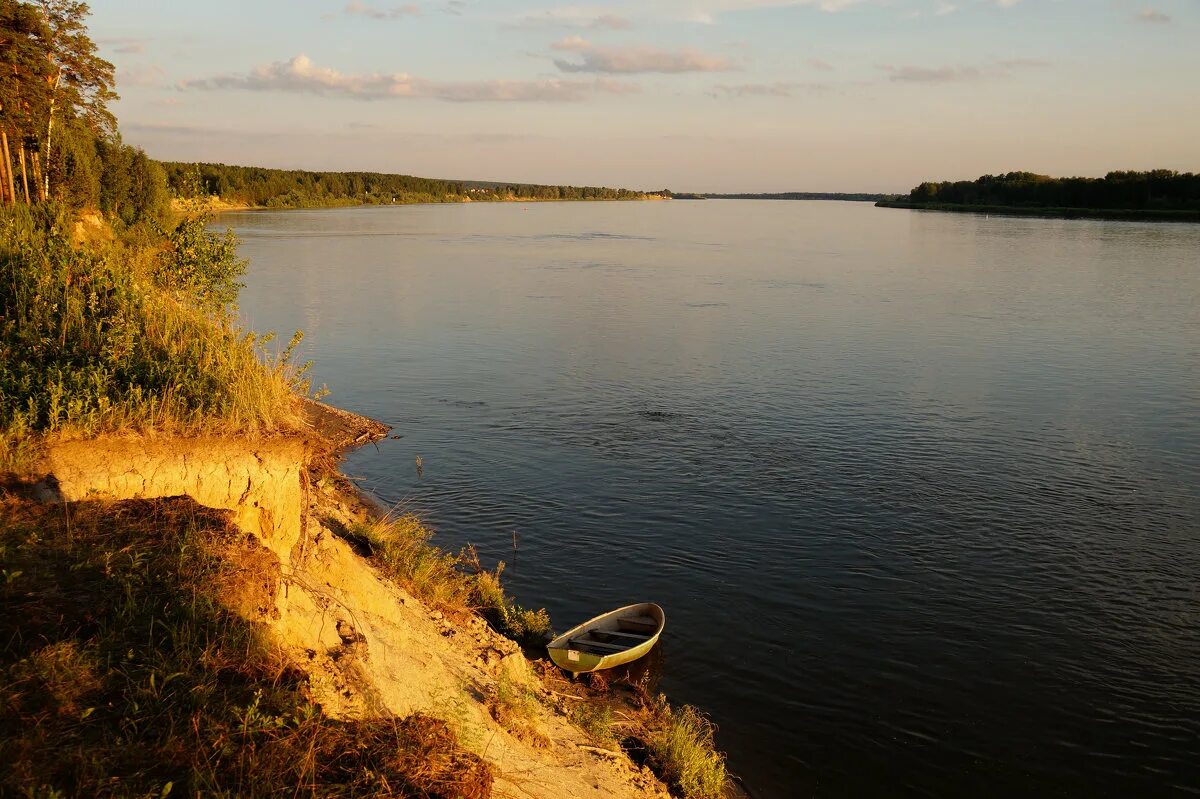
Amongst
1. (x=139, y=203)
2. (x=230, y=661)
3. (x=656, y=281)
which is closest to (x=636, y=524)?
(x=230, y=661)

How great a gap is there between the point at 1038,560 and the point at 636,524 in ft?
31.3

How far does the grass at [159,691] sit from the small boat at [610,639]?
694 centimetres

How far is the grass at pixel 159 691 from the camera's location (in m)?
5.85

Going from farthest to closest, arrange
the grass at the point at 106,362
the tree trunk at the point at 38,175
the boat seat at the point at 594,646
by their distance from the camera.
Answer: the tree trunk at the point at 38,175 < the boat seat at the point at 594,646 < the grass at the point at 106,362

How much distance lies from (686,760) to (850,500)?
1261 centimetres

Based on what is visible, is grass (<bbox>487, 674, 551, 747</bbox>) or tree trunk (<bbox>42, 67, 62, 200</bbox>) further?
tree trunk (<bbox>42, 67, 62, 200</bbox>)

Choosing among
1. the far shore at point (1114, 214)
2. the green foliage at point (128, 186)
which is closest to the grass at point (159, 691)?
the green foliage at point (128, 186)

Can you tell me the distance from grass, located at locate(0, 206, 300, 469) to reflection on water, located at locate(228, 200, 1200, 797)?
27.9 ft

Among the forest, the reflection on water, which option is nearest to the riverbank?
the reflection on water

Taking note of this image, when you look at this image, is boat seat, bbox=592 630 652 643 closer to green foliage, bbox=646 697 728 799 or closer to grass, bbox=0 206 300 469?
green foliage, bbox=646 697 728 799

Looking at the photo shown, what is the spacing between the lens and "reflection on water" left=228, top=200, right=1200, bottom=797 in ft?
47.0

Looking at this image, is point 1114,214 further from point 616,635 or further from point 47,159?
point 616,635

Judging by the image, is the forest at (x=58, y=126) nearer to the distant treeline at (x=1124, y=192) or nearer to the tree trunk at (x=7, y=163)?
the tree trunk at (x=7, y=163)

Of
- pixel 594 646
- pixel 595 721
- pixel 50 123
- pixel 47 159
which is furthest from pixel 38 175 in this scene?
pixel 595 721
